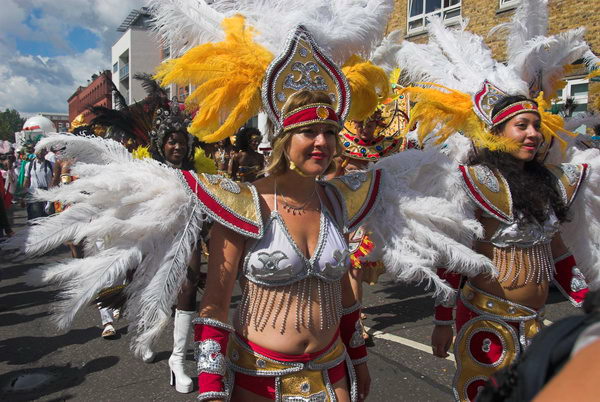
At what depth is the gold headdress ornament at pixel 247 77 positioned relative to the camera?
1938 mm

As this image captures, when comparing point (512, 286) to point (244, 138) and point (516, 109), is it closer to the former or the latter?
point (516, 109)

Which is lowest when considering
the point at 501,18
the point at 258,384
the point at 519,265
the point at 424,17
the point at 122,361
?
the point at 122,361

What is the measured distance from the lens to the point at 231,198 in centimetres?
187

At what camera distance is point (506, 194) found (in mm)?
2537

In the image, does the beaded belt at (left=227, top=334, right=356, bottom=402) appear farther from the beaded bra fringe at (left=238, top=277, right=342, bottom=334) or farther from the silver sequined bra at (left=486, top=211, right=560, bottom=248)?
the silver sequined bra at (left=486, top=211, right=560, bottom=248)

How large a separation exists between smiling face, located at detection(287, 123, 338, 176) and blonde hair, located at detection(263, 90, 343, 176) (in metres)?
0.04

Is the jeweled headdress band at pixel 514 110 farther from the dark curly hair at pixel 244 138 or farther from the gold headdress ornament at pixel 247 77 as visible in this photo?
the dark curly hair at pixel 244 138

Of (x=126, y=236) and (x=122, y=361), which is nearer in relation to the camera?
(x=126, y=236)

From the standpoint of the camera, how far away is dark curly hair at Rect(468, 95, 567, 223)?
2564 mm

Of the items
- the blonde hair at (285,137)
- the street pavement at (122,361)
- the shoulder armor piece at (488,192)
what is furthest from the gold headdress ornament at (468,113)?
the street pavement at (122,361)

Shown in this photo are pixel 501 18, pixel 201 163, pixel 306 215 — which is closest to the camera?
pixel 306 215

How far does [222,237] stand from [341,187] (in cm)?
62

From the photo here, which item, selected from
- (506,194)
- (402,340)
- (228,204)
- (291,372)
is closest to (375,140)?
(402,340)

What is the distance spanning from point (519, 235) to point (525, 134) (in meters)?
0.56
